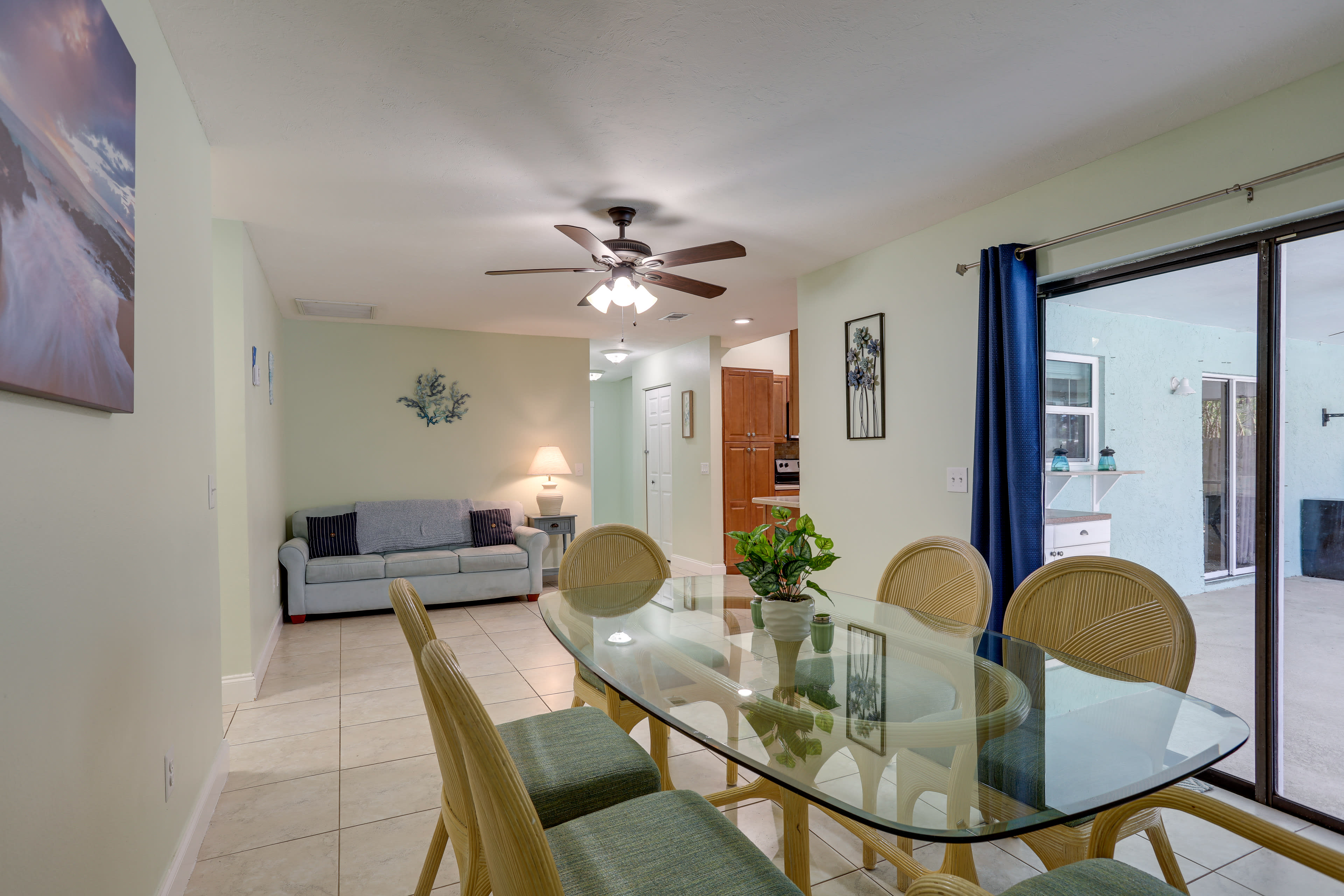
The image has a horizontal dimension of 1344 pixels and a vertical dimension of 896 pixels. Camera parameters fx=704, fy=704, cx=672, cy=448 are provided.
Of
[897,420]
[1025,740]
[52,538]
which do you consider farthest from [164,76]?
[897,420]

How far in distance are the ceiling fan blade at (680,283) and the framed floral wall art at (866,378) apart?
98cm

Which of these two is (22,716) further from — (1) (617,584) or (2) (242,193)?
(2) (242,193)

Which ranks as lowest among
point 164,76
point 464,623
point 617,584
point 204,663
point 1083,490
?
point 464,623

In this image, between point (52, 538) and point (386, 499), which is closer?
point (52, 538)

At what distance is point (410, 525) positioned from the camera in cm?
610

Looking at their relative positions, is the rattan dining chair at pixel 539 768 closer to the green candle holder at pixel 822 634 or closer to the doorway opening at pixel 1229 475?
the green candle holder at pixel 822 634

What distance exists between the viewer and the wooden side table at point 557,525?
666cm

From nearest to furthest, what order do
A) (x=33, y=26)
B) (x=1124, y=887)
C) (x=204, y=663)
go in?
(x=33, y=26) < (x=1124, y=887) < (x=204, y=663)

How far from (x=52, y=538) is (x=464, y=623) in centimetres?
421

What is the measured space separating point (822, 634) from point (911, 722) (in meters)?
0.58

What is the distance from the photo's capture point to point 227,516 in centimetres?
364

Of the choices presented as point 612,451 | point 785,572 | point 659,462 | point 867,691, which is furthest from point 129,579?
point 612,451

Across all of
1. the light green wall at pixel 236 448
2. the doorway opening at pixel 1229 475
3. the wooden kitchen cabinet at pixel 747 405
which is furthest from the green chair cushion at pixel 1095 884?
the wooden kitchen cabinet at pixel 747 405

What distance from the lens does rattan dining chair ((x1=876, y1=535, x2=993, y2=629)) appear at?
2.23 metres
